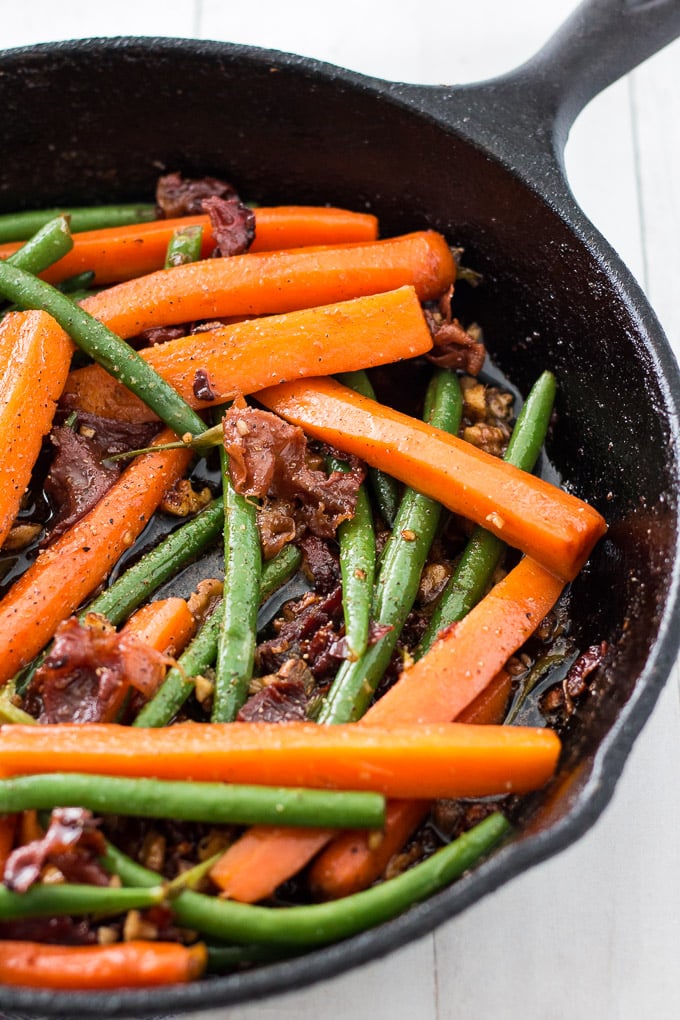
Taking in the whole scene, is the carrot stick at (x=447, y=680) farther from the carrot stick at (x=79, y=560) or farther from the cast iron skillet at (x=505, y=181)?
the carrot stick at (x=79, y=560)

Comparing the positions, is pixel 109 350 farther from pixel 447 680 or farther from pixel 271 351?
pixel 447 680

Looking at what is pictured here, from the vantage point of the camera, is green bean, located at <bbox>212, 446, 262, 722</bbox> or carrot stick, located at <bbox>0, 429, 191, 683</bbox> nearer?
green bean, located at <bbox>212, 446, 262, 722</bbox>

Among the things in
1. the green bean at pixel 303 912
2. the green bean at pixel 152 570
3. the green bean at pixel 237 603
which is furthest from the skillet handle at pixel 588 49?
the green bean at pixel 303 912

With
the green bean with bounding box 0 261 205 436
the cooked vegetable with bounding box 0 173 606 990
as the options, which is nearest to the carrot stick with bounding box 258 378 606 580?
the cooked vegetable with bounding box 0 173 606 990

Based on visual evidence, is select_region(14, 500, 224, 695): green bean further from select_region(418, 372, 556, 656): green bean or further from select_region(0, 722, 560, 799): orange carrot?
select_region(418, 372, 556, 656): green bean

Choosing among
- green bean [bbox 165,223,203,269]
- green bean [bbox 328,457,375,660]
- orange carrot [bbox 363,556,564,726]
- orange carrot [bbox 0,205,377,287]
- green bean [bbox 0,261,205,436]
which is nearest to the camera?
orange carrot [bbox 363,556,564,726]

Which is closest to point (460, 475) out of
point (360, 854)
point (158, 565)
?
point (158, 565)

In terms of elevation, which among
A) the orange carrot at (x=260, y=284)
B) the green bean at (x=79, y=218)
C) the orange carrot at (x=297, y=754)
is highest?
the green bean at (x=79, y=218)
